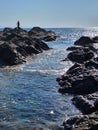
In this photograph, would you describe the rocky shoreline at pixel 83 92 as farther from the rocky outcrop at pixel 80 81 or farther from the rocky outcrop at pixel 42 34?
the rocky outcrop at pixel 42 34

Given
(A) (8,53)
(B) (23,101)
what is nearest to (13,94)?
(B) (23,101)

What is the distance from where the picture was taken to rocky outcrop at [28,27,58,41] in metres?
121

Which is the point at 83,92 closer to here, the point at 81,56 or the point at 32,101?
the point at 32,101

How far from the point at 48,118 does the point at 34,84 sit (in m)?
13.1

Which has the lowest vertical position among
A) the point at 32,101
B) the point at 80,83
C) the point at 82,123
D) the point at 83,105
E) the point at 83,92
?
the point at 32,101

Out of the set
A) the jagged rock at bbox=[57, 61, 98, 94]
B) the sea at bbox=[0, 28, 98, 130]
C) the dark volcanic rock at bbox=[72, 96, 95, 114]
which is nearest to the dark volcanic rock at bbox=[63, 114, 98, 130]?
the sea at bbox=[0, 28, 98, 130]

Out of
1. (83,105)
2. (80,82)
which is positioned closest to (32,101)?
(83,105)

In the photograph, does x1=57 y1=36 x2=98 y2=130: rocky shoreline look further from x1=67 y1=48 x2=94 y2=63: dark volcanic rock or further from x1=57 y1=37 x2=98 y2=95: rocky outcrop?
x1=67 y1=48 x2=94 y2=63: dark volcanic rock

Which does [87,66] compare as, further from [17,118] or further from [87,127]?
[87,127]

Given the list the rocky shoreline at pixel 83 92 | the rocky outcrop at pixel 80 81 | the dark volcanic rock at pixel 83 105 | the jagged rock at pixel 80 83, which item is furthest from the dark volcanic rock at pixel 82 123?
the jagged rock at pixel 80 83

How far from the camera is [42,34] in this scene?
134m

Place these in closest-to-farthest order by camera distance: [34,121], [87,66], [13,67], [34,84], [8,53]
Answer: [34,121] → [34,84] → [87,66] → [13,67] → [8,53]

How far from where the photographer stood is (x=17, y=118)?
24.7m

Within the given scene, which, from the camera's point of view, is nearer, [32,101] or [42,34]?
[32,101]
